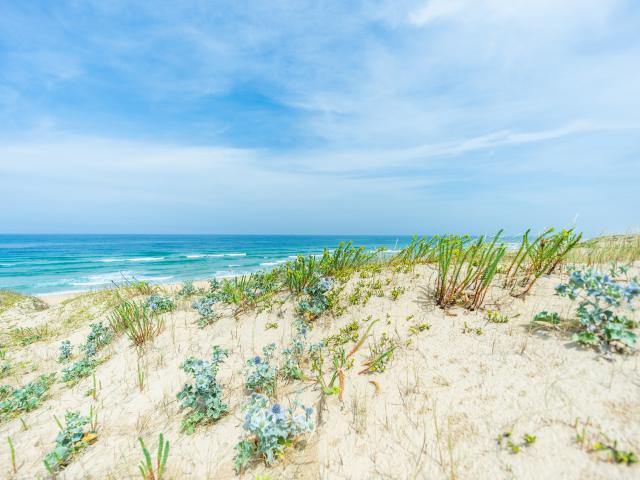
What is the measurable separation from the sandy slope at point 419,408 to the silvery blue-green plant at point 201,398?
0.12 meters

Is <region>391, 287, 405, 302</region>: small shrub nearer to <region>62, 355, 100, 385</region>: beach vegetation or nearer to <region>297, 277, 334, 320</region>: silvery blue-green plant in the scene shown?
<region>297, 277, 334, 320</region>: silvery blue-green plant

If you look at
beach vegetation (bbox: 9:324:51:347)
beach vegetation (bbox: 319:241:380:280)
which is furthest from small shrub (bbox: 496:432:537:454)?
beach vegetation (bbox: 9:324:51:347)

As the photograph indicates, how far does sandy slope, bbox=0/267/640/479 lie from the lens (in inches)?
86.1

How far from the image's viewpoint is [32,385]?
4.59 meters

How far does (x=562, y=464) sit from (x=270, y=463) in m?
2.15

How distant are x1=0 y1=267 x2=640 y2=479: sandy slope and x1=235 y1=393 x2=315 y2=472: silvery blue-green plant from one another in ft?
0.37

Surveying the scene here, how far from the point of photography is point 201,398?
3564 mm

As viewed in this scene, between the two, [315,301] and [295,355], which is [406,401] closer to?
[295,355]

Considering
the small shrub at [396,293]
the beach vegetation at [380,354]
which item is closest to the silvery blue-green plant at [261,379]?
the beach vegetation at [380,354]

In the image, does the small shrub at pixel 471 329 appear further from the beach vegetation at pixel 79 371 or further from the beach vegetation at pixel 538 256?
the beach vegetation at pixel 79 371

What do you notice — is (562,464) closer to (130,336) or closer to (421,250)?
(421,250)

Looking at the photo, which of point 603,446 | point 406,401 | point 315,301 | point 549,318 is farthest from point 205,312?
point 603,446

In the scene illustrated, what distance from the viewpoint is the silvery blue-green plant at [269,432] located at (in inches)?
101

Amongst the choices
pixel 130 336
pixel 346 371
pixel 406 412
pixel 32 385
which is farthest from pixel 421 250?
pixel 32 385
